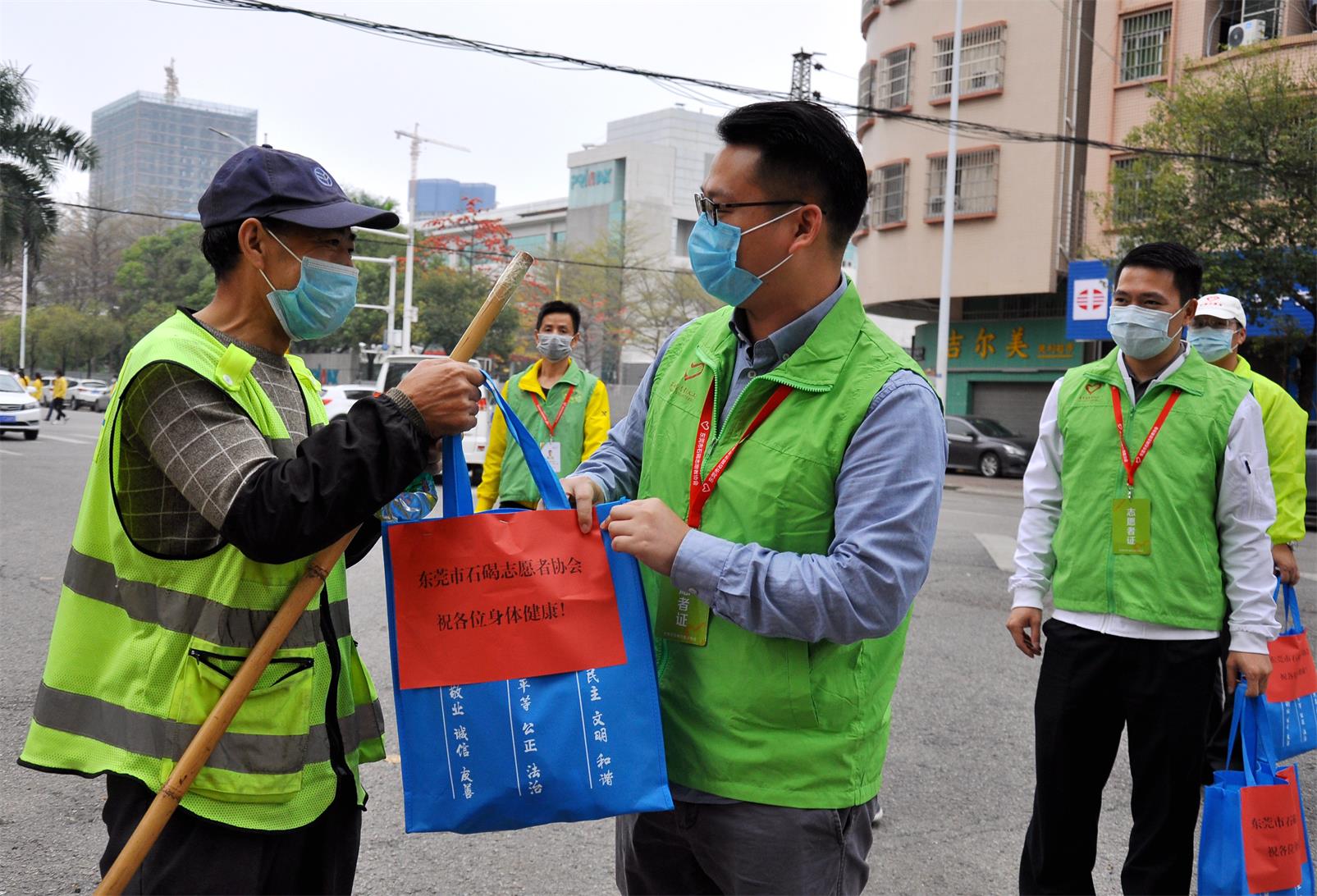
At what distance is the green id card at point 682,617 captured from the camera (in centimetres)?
193

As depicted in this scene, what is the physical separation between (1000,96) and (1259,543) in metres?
23.6

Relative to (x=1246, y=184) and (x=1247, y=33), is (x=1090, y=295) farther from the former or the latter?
(x=1247, y=33)

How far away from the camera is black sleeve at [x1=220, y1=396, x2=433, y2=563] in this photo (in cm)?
173

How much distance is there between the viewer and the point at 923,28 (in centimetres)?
2539

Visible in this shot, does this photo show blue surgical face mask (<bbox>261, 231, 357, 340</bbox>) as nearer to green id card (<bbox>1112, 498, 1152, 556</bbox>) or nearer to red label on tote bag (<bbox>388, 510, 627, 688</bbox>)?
red label on tote bag (<bbox>388, 510, 627, 688</bbox>)

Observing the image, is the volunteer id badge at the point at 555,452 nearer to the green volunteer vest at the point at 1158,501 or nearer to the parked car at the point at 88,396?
the green volunteer vest at the point at 1158,501

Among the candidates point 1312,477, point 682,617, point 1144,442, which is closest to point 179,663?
point 682,617

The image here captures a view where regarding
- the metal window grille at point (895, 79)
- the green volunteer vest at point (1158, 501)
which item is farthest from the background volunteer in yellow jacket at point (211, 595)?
the metal window grille at point (895, 79)

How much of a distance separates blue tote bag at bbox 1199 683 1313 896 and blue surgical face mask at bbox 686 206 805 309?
199cm

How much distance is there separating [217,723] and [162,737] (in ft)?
0.39

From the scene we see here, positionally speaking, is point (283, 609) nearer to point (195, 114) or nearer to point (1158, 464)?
point (1158, 464)

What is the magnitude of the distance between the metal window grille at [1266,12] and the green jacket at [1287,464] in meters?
19.7

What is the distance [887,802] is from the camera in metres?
4.25

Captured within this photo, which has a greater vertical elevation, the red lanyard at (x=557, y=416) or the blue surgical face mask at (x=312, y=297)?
the blue surgical face mask at (x=312, y=297)
